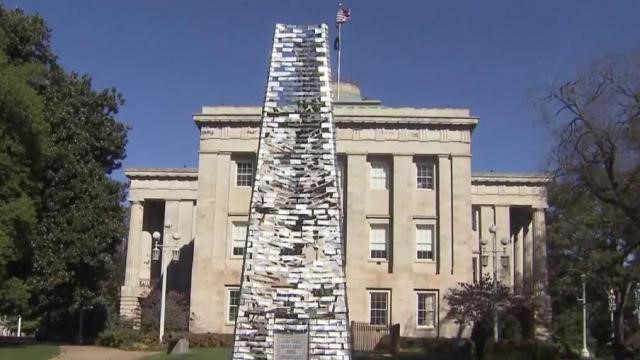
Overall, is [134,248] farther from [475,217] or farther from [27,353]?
[27,353]

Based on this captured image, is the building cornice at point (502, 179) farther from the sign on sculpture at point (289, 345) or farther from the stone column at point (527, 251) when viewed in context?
the sign on sculpture at point (289, 345)

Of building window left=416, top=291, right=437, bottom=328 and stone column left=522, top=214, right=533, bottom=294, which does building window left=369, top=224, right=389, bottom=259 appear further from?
stone column left=522, top=214, right=533, bottom=294

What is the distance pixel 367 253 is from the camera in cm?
5425

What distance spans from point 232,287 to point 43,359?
2207 cm

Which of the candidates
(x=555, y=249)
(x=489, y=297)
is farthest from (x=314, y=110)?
(x=555, y=249)

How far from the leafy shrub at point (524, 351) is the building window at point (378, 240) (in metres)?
19.9

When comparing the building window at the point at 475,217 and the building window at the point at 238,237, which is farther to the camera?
the building window at the point at 475,217

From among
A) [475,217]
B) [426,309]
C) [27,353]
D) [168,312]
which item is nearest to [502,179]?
[475,217]

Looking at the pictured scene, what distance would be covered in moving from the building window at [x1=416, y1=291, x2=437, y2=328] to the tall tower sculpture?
120 ft

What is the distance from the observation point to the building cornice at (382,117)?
180 ft

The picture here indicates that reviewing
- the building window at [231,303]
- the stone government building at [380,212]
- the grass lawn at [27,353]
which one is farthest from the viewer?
the building window at [231,303]

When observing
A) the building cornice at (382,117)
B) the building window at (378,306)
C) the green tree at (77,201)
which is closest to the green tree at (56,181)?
the green tree at (77,201)

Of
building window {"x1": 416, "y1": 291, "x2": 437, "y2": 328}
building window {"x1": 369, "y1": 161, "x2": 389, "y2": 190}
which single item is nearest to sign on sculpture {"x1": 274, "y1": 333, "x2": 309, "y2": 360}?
building window {"x1": 416, "y1": 291, "x2": 437, "y2": 328}

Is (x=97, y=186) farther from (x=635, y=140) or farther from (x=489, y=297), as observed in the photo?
(x=635, y=140)
